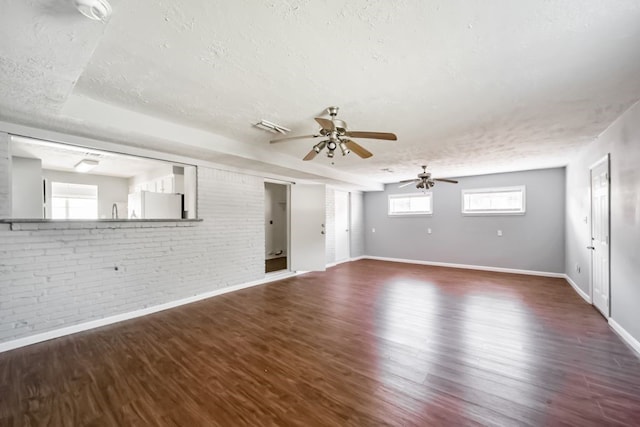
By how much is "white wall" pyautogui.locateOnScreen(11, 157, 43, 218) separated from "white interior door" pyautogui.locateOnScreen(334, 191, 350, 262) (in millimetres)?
5989

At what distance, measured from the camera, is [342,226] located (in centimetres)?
777

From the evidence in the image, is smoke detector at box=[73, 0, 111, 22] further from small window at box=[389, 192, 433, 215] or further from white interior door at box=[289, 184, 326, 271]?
small window at box=[389, 192, 433, 215]

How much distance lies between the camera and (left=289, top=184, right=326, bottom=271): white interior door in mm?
5945

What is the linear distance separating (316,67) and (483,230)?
6294 millimetres

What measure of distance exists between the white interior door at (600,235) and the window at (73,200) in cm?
942

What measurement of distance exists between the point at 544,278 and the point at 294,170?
587 cm

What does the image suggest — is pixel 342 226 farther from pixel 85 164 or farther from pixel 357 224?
pixel 85 164

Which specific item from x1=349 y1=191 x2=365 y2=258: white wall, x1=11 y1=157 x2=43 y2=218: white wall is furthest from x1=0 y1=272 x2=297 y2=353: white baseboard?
x1=349 y1=191 x2=365 y2=258: white wall

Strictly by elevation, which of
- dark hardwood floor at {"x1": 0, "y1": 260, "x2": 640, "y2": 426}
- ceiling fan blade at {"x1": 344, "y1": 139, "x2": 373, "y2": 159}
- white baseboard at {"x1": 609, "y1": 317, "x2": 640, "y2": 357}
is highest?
ceiling fan blade at {"x1": 344, "y1": 139, "x2": 373, "y2": 159}

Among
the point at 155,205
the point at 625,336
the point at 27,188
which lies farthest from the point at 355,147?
the point at 27,188

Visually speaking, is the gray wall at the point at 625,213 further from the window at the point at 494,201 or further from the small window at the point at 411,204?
the small window at the point at 411,204

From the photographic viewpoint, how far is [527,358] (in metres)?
2.42

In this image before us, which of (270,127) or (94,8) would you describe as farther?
(270,127)

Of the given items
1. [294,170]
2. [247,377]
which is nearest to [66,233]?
[247,377]
